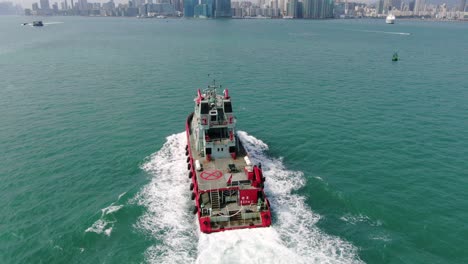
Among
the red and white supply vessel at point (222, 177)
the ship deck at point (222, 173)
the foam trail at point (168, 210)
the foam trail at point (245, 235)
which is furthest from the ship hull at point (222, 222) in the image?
the foam trail at point (168, 210)

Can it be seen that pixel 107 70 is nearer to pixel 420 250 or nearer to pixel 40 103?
pixel 40 103


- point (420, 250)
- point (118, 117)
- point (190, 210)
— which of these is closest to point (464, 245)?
point (420, 250)

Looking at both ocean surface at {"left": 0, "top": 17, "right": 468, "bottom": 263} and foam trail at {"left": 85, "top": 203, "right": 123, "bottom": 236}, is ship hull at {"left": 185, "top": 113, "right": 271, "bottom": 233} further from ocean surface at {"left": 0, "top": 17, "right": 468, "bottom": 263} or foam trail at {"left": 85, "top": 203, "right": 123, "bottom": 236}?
foam trail at {"left": 85, "top": 203, "right": 123, "bottom": 236}

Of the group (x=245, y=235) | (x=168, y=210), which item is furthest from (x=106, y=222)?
(x=245, y=235)

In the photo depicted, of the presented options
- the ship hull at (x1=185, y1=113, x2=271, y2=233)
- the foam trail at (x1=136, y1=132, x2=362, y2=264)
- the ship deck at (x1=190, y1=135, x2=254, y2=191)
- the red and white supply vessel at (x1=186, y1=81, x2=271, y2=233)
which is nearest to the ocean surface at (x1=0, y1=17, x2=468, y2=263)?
the foam trail at (x1=136, y1=132, x2=362, y2=264)

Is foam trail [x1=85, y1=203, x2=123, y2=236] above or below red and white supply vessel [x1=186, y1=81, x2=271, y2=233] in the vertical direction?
below

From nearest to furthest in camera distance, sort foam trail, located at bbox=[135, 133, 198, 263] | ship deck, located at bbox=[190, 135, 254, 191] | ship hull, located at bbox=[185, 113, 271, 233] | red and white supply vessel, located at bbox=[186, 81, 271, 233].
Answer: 1. foam trail, located at bbox=[135, 133, 198, 263]
2. ship hull, located at bbox=[185, 113, 271, 233]
3. red and white supply vessel, located at bbox=[186, 81, 271, 233]
4. ship deck, located at bbox=[190, 135, 254, 191]

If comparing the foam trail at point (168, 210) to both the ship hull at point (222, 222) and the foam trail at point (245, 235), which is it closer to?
the foam trail at point (245, 235)
